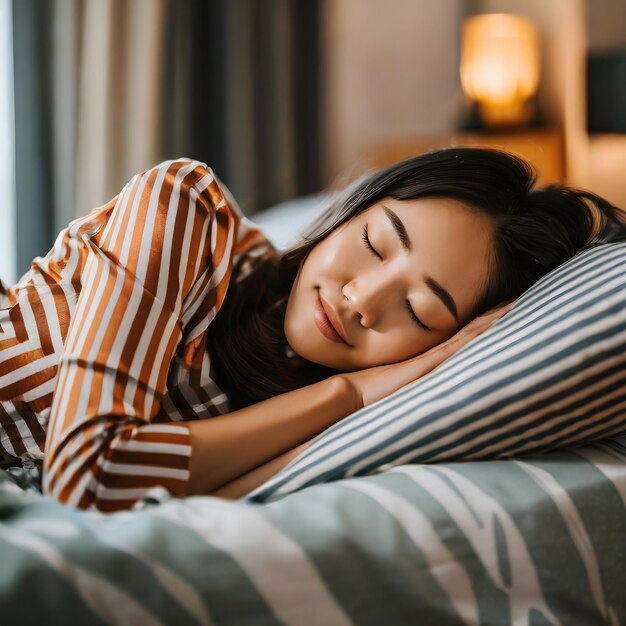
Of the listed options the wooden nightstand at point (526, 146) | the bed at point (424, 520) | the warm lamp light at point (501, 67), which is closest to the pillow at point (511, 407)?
the bed at point (424, 520)

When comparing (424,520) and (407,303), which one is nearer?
(424,520)

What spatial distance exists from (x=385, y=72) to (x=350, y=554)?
3.03m

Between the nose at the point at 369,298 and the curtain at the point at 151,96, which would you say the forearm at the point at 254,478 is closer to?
the nose at the point at 369,298

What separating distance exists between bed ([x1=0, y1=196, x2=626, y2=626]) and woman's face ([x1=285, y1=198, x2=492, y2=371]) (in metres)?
0.10

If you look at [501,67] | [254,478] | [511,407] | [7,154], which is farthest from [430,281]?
[501,67]

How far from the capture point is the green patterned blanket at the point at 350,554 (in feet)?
1.98

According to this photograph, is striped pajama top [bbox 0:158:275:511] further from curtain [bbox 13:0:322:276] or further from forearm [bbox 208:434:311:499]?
curtain [bbox 13:0:322:276]

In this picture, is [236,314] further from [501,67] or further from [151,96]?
[501,67]

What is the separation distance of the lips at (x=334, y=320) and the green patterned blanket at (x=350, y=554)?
0.26m

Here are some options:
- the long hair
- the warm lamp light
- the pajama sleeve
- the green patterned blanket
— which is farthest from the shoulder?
the warm lamp light

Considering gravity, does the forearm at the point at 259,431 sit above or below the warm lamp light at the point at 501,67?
below

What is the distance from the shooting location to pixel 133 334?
0.87m

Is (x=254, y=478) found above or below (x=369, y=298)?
below

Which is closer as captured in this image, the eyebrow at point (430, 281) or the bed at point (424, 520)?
the bed at point (424, 520)
